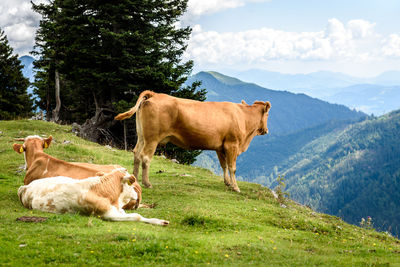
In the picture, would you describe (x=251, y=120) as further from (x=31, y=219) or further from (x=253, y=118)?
(x=31, y=219)


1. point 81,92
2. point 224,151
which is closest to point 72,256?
point 224,151

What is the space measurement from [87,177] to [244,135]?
6.78 m

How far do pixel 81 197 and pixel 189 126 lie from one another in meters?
5.17

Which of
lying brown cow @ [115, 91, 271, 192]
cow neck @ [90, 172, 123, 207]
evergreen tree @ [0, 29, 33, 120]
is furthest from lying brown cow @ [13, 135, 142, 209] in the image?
evergreen tree @ [0, 29, 33, 120]

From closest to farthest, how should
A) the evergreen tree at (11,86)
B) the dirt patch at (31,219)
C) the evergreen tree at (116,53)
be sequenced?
the dirt patch at (31,219)
the evergreen tree at (116,53)
the evergreen tree at (11,86)

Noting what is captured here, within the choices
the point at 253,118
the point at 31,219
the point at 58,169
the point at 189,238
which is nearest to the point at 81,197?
the point at 31,219

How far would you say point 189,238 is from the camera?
6637 millimetres

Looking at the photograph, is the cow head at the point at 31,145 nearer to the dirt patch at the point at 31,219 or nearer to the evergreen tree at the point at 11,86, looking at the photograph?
the dirt patch at the point at 31,219

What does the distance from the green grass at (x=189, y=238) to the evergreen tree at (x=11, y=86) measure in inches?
1855

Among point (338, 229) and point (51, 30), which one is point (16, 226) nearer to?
point (338, 229)

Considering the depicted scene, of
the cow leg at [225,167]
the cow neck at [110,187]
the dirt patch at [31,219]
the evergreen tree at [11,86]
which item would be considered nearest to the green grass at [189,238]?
the dirt patch at [31,219]

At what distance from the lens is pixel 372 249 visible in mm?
7660

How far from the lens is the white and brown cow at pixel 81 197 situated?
7480mm

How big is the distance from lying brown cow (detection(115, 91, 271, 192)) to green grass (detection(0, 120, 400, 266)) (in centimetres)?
157
